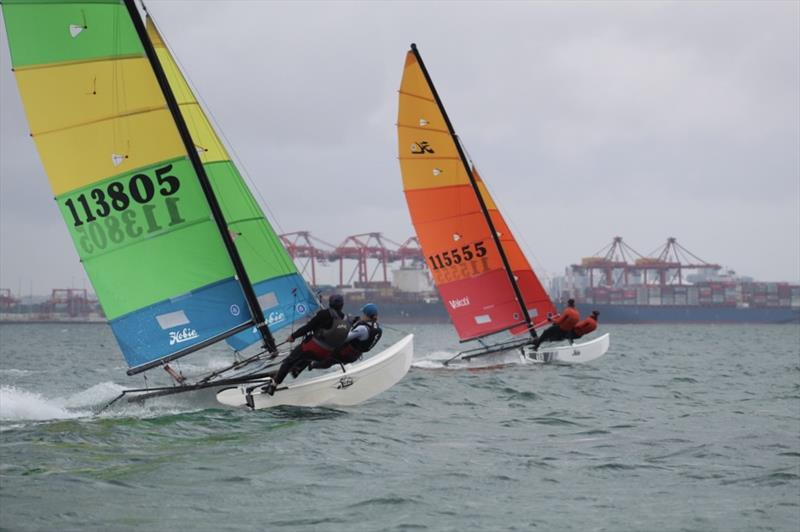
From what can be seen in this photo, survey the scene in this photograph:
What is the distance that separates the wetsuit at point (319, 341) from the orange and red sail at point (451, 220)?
25.9 feet

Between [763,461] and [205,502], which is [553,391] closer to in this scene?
[763,461]

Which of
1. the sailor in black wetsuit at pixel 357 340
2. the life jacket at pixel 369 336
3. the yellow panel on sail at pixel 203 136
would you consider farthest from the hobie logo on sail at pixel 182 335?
the yellow panel on sail at pixel 203 136

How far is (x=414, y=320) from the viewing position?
92.8 meters

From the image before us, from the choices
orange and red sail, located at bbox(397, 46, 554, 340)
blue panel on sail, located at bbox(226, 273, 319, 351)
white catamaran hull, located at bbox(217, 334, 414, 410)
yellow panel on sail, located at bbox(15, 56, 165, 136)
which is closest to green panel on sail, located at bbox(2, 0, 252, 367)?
yellow panel on sail, located at bbox(15, 56, 165, 136)

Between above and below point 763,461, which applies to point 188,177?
above

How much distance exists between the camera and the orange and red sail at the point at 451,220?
16.7 m

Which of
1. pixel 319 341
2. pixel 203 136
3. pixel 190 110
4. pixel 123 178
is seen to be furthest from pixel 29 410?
pixel 190 110

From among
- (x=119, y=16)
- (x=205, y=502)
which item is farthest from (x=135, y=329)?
(x=205, y=502)

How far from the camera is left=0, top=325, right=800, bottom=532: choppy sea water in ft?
18.4

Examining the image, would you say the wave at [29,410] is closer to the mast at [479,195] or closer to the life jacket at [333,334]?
the life jacket at [333,334]

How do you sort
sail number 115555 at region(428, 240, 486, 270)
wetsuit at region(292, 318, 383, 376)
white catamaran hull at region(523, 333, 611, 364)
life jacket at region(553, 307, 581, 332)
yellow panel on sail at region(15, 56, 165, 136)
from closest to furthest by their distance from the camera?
yellow panel on sail at region(15, 56, 165, 136)
wetsuit at region(292, 318, 383, 376)
life jacket at region(553, 307, 581, 332)
white catamaran hull at region(523, 333, 611, 364)
sail number 115555 at region(428, 240, 486, 270)

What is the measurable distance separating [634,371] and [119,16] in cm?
1169

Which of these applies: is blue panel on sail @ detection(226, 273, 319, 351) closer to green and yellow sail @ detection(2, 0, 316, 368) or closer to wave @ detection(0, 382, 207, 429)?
green and yellow sail @ detection(2, 0, 316, 368)

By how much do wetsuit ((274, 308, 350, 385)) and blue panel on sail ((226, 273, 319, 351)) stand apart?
1.34 meters
